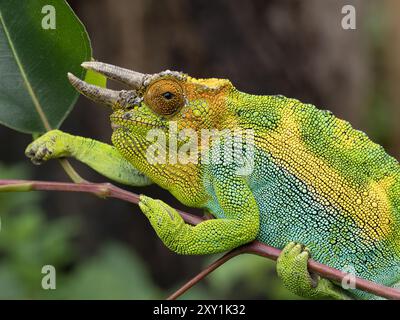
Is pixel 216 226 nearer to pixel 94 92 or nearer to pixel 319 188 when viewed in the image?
pixel 319 188

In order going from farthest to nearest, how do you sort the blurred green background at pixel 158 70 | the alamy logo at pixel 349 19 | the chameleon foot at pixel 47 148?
the blurred green background at pixel 158 70 → the alamy logo at pixel 349 19 → the chameleon foot at pixel 47 148

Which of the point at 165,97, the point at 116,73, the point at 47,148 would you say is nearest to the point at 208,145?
the point at 165,97

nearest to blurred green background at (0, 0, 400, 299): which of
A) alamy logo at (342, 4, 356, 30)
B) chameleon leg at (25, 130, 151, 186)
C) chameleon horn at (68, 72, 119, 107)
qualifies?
alamy logo at (342, 4, 356, 30)

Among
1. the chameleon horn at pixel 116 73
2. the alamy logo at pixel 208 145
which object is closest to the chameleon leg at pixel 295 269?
the alamy logo at pixel 208 145

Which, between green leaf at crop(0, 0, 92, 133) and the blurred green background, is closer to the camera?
green leaf at crop(0, 0, 92, 133)

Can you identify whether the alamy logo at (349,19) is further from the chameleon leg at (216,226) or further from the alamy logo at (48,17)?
the alamy logo at (48,17)

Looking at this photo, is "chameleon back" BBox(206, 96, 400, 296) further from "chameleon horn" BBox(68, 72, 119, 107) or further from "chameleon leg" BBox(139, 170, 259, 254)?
"chameleon horn" BBox(68, 72, 119, 107)
